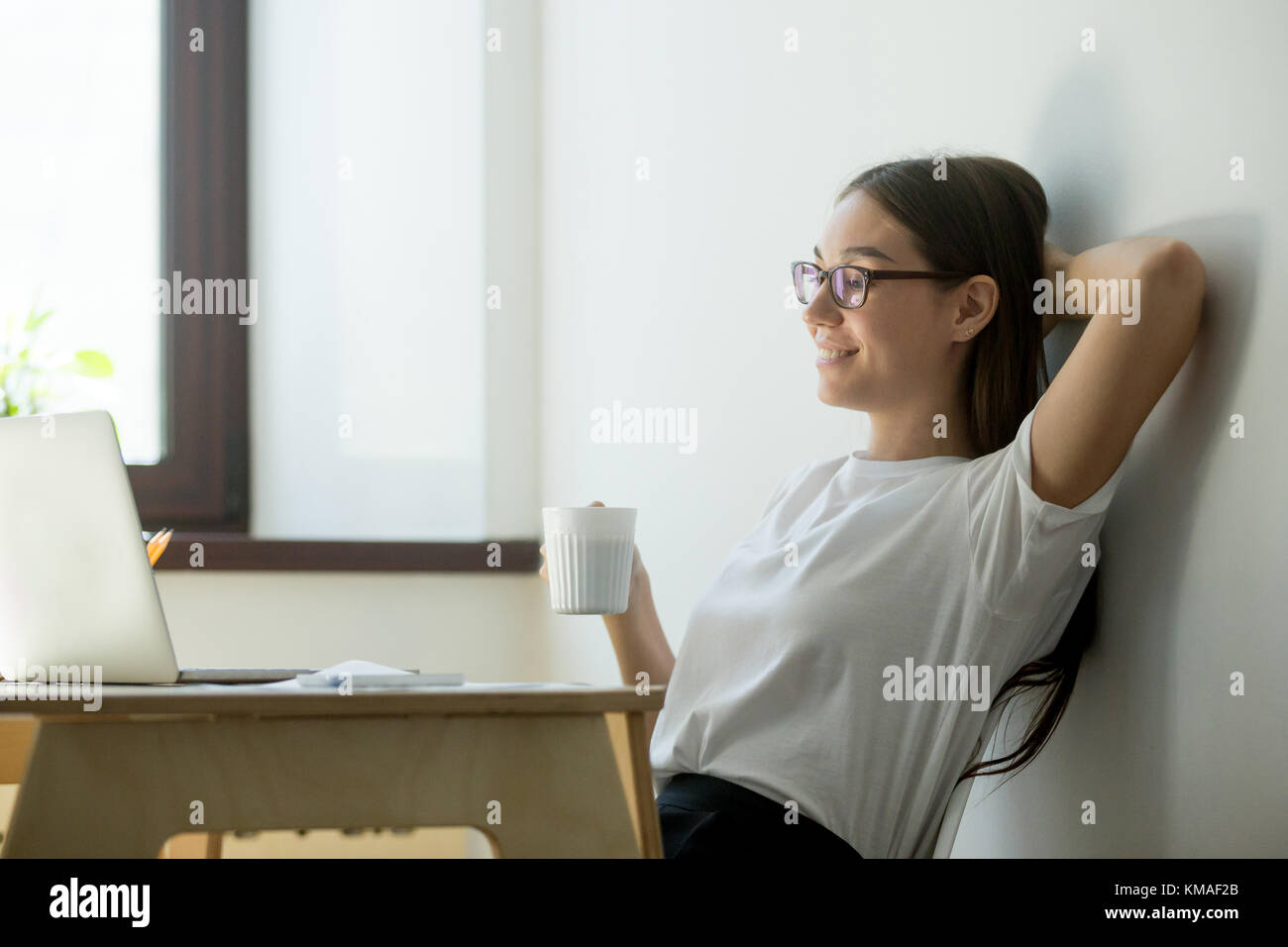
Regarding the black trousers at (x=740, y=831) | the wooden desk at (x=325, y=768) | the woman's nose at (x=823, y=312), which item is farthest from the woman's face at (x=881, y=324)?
the wooden desk at (x=325, y=768)

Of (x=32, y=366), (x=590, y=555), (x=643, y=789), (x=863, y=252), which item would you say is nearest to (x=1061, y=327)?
(x=863, y=252)

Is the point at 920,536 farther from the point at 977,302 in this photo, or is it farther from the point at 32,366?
the point at 32,366

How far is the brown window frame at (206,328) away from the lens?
276 cm

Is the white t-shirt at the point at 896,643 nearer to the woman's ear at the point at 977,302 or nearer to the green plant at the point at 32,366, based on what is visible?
the woman's ear at the point at 977,302

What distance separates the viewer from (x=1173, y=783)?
3.32 feet

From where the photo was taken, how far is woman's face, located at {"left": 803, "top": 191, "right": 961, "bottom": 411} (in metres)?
1.19

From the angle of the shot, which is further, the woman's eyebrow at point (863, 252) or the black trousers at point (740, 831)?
the woman's eyebrow at point (863, 252)

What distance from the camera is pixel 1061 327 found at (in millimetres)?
1212

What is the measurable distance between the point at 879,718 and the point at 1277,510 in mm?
364

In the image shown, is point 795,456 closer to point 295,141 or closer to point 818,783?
point 818,783

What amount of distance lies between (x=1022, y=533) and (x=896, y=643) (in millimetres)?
144

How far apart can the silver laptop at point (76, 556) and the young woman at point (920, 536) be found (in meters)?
0.47

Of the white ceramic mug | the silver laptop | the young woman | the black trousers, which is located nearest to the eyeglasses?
the young woman

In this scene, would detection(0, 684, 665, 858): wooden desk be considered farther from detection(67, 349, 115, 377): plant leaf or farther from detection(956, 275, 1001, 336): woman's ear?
detection(67, 349, 115, 377): plant leaf
